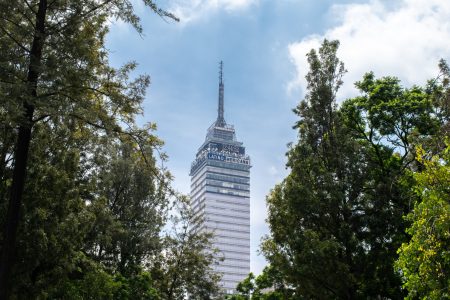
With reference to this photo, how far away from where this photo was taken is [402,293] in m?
19.5

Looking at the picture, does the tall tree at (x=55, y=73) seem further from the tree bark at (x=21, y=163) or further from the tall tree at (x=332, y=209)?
the tall tree at (x=332, y=209)

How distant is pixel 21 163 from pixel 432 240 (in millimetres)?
8901

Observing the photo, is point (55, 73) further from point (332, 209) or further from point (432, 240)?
point (332, 209)

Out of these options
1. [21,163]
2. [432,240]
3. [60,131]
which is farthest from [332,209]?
[21,163]

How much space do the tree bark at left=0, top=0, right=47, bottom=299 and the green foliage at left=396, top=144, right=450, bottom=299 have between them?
28.1 feet

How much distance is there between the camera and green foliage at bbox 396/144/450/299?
36.5 ft

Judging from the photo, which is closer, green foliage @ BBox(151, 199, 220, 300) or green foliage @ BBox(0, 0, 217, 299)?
green foliage @ BBox(0, 0, 217, 299)

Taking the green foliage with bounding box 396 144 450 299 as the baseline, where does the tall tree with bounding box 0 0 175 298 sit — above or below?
above

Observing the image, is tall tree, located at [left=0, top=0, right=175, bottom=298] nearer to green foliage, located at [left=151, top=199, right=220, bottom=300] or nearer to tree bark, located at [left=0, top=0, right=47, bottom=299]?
tree bark, located at [left=0, top=0, right=47, bottom=299]

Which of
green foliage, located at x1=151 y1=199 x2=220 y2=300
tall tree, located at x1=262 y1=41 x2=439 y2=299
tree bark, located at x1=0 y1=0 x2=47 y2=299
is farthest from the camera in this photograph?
green foliage, located at x1=151 y1=199 x2=220 y2=300

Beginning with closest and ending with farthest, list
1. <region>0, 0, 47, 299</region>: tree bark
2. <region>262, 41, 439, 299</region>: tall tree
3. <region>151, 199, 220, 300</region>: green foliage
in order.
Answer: <region>0, 0, 47, 299</region>: tree bark, <region>262, 41, 439, 299</region>: tall tree, <region>151, 199, 220, 300</region>: green foliage

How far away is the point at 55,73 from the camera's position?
1060cm

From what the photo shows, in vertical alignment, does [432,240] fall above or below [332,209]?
below

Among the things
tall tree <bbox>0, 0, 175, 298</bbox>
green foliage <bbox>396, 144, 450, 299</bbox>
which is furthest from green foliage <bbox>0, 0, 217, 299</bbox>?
green foliage <bbox>396, 144, 450, 299</bbox>
